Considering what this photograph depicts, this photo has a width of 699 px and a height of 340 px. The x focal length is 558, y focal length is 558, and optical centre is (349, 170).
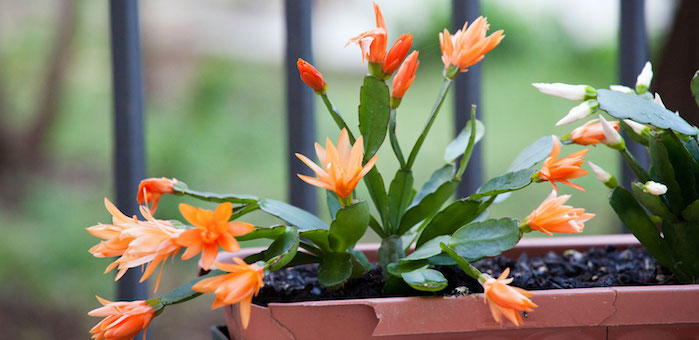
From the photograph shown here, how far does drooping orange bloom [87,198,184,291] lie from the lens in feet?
1.55

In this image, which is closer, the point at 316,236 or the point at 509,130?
the point at 316,236

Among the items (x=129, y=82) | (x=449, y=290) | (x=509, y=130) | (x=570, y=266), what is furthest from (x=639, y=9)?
(x=509, y=130)

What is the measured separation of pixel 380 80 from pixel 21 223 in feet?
5.00

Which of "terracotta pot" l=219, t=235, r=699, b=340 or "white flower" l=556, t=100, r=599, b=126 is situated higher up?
"white flower" l=556, t=100, r=599, b=126

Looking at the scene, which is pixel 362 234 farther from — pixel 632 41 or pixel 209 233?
pixel 632 41

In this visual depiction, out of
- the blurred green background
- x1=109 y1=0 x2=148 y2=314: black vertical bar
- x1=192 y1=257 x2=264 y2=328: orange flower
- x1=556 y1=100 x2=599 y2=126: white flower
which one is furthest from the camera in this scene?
the blurred green background

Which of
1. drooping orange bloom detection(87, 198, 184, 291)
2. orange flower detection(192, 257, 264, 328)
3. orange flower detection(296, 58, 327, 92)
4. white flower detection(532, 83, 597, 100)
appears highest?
orange flower detection(296, 58, 327, 92)

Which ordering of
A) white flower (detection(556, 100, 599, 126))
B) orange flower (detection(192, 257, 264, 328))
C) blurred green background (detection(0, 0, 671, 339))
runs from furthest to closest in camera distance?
blurred green background (detection(0, 0, 671, 339)), white flower (detection(556, 100, 599, 126)), orange flower (detection(192, 257, 264, 328))

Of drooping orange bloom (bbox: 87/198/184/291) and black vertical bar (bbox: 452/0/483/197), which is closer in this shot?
drooping orange bloom (bbox: 87/198/184/291)

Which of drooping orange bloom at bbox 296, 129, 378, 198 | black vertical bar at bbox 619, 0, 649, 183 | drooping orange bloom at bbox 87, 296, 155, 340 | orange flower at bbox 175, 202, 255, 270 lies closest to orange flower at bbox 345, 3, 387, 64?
drooping orange bloom at bbox 296, 129, 378, 198

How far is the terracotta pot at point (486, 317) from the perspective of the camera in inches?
20.3

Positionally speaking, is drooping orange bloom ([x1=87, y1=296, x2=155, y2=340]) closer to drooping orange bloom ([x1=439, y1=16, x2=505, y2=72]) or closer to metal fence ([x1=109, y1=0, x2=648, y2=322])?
metal fence ([x1=109, y1=0, x2=648, y2=322])

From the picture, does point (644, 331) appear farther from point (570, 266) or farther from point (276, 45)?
point (276, 45)

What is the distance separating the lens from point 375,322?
52cm
